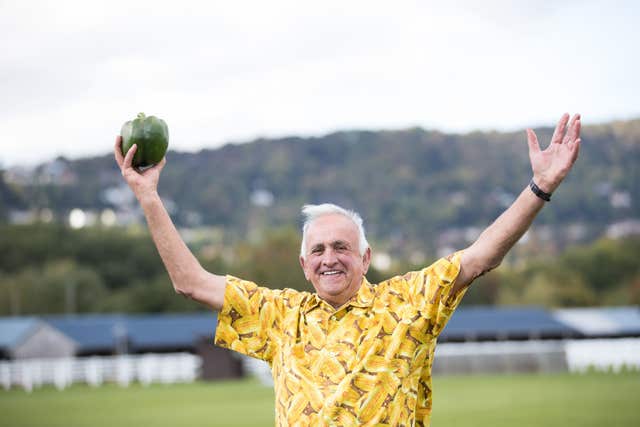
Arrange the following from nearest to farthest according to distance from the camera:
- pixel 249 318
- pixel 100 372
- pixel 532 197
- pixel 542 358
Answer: pixel 532 197 → pixel 249 318 → pixel 542 358 → pixel 100 372

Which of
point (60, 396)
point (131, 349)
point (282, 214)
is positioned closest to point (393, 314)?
point (60, 396)

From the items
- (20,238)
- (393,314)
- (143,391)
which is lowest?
(143,391)

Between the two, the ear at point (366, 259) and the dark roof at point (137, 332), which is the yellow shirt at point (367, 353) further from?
the dark roof at point (137, 332)

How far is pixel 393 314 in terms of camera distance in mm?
5078

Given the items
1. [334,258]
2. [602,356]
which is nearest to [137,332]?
[602,356]

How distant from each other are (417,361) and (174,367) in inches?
1820

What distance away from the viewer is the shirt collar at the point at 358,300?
5.12m

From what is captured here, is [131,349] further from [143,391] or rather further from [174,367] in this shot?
[143,391]

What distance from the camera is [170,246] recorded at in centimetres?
524

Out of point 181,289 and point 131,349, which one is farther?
point 131,349

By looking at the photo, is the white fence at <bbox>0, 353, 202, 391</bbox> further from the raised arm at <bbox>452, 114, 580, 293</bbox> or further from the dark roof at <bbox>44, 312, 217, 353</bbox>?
the raised arm at <bbox>452, 114, 580, 293</bbox>

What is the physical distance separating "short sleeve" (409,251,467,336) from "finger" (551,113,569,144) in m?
0.64

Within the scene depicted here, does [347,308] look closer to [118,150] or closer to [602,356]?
[118,150]

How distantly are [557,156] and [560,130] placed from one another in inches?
4.3
